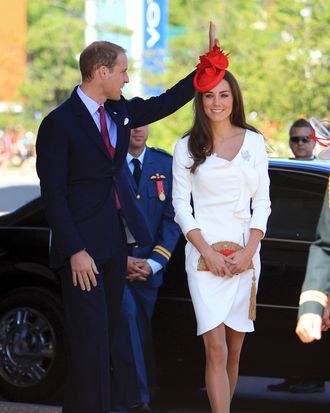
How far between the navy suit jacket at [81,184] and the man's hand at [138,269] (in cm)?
85

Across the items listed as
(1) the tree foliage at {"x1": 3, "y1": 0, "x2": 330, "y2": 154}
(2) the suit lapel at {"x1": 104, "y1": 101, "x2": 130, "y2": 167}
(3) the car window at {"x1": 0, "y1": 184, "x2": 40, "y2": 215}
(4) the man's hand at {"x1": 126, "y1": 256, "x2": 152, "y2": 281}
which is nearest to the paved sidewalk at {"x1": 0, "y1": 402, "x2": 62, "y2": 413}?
(4) the man's hand at {"x1": 126, "y1": 256, "x2": 152, "y2": 281}

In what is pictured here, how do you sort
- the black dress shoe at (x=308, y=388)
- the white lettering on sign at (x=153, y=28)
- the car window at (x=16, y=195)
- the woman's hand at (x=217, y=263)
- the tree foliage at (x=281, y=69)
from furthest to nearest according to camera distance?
the white lettering on sign at (x=153, y=28) < the car window at (x=16, y=195) < the tree foliage at (x=281, y=69) < the black dress shoe at (x=308, y=388) < the woman's hand at (x=217, y=263)

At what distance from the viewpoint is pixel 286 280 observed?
621 cm

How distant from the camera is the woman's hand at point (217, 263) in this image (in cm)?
520

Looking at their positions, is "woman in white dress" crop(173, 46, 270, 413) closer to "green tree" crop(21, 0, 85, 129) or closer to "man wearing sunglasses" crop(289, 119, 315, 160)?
"man wearing sunglasses" crop(289, 119, 315, 160)

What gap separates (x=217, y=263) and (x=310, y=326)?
1.74m

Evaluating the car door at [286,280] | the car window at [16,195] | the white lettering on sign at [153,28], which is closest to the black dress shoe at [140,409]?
the car door at [286,280]

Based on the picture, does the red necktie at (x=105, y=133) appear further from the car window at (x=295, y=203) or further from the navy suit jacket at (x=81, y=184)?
the car window at (x=295, y=203)

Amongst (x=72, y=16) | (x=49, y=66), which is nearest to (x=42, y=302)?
(x=72, y=16)

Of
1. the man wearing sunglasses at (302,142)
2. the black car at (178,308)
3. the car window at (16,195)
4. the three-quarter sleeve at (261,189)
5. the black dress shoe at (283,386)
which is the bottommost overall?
the car window at (16,195)

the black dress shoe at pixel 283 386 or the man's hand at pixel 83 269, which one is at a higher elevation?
the man's hand at pixel 83 269

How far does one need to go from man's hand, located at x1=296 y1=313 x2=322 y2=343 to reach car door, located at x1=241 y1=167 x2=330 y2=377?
269cm

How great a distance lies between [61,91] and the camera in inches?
1553

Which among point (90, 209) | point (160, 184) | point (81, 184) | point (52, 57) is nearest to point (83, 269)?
point (90, 209)
